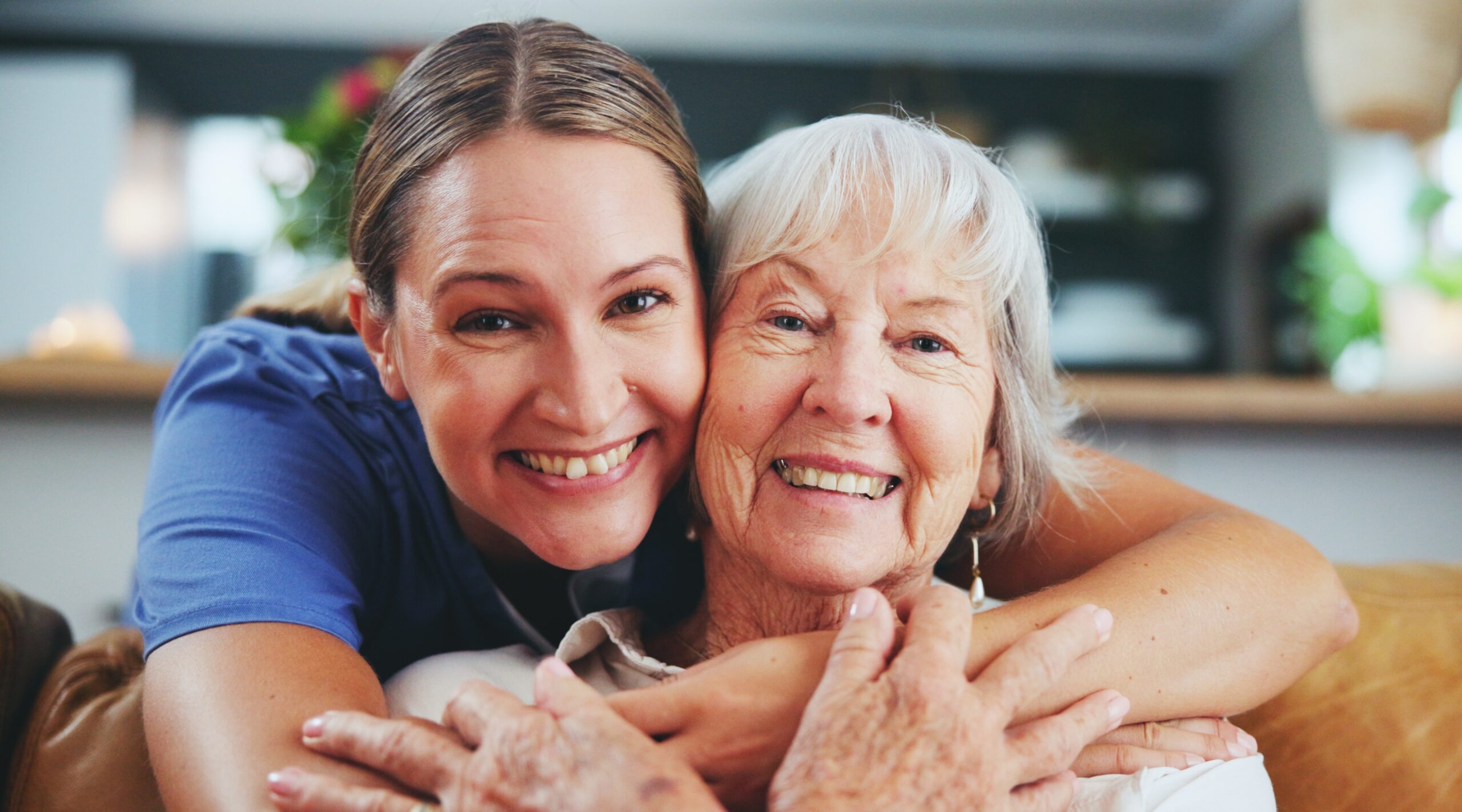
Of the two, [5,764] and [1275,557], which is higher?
[1275,557]

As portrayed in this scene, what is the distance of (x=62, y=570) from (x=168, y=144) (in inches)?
170

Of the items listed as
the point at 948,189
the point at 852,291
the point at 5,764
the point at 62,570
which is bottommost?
the point at 62,570

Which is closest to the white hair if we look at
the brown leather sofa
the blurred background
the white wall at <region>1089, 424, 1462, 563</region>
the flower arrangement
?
the brown leather sofa

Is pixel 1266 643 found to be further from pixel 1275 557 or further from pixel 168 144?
pixel 168 144

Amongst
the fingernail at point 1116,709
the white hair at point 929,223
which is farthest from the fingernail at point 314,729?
the fingernail at point 1116,709

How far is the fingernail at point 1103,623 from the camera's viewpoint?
1.09m

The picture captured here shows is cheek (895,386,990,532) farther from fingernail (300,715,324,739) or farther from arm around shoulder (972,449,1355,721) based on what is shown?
fingernail (300,715,324,739)

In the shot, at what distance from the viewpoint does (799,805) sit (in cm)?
87

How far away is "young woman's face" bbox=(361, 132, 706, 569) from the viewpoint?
1.12 metres

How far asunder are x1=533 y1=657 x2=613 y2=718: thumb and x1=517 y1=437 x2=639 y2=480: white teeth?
273 mm

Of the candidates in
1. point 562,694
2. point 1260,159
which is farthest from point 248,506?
point 1260,159

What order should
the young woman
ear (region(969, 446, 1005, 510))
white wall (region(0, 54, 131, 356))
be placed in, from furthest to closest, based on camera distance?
white wall (region(0, 54, 131, 356)), ear (region(969, 446, 1005, 510)), the young woman

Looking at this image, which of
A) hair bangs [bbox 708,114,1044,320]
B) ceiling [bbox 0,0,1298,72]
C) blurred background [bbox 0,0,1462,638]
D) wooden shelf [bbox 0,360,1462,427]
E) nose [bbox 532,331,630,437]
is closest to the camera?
nose [bbox 532,331,630,437]

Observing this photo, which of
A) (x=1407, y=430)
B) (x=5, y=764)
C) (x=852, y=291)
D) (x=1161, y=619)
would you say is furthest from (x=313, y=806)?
(x=1407, y=430)
